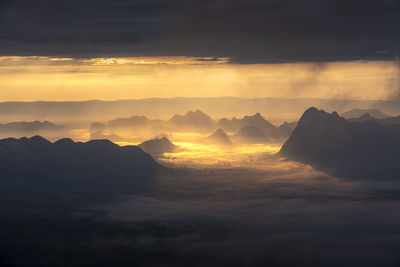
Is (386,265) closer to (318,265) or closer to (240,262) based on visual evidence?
(318,265)

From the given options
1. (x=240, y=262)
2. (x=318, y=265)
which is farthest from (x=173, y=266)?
(x=318, y=265)

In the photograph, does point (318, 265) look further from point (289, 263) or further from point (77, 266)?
point (77, 266)

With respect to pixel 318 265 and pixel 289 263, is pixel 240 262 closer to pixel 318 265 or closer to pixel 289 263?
pixel 289 263

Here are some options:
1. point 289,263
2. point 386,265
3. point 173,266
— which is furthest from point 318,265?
point 173,266

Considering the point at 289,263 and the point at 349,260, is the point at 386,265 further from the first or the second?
the point at 289,263

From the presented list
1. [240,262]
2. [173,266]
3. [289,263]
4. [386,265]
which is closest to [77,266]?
[173,266]

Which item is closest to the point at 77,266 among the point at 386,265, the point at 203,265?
the point at 203,265
